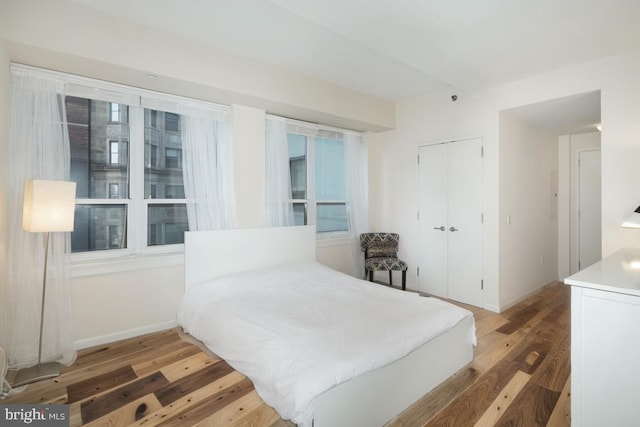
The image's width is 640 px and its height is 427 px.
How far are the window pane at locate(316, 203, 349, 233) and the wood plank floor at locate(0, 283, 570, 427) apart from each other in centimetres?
221

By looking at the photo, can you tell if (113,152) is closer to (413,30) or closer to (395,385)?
(413,30)

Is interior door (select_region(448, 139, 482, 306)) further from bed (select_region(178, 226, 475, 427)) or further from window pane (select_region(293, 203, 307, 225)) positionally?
window pane (select_region(293, 203, 307, 225))

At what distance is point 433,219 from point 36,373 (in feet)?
13.8

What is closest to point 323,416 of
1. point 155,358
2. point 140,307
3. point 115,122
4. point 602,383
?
point 602,383

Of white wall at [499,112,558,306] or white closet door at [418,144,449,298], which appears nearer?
white wall at [499,112,558,306]

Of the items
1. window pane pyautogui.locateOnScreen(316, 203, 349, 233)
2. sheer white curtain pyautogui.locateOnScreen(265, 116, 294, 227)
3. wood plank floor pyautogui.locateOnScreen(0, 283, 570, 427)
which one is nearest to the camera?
wood plank floor pyautogui.locateOnScreen(0, 283, 570, 427)

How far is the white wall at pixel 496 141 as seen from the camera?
9.06 feet

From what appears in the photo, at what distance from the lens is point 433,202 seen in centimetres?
422

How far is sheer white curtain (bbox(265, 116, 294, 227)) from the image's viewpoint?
369 cm

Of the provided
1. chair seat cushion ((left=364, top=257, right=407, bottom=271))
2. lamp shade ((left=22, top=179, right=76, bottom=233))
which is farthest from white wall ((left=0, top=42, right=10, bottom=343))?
chair seat cushion ((left=364, top=257, right=407, bottom=271))

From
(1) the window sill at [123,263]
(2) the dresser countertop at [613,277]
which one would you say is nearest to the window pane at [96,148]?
(1) the window sill at [123,263]

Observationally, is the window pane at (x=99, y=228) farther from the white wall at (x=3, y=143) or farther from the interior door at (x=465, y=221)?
the interior door at (x=465, y=221)

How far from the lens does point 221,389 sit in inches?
84.4

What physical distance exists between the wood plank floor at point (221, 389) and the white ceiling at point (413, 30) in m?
2.60
